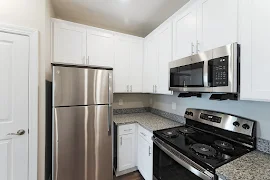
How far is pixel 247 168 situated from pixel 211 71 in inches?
31.2

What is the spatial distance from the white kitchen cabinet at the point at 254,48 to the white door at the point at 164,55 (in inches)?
36.0

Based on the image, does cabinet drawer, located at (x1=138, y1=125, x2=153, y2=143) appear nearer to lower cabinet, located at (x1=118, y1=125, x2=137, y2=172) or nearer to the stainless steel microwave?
lower cabinet, located at (x1=118, y1=125, x2=137, y2=172)

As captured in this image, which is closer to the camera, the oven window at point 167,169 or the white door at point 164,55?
the oven window at point 167,169

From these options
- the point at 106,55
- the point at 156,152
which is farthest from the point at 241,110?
the point at 106,55

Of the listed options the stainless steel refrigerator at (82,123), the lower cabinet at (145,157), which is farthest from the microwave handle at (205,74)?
the stainless steel refrigerator at (82,123)

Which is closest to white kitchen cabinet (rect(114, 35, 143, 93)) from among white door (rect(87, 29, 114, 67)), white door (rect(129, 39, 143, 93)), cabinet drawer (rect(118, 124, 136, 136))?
white door (rect(129, 39, 143, 93))

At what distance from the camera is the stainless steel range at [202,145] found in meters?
1.03

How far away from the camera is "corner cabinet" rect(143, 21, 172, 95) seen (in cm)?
190

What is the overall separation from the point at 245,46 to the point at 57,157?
2203mm

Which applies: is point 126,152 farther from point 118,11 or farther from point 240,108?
point 118,11

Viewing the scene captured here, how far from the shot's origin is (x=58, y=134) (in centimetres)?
154

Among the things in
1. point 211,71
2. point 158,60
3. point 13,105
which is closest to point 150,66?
point 158,60

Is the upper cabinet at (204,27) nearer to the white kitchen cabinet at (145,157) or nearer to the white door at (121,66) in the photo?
the white door at (121,66)

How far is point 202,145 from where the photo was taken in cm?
127
